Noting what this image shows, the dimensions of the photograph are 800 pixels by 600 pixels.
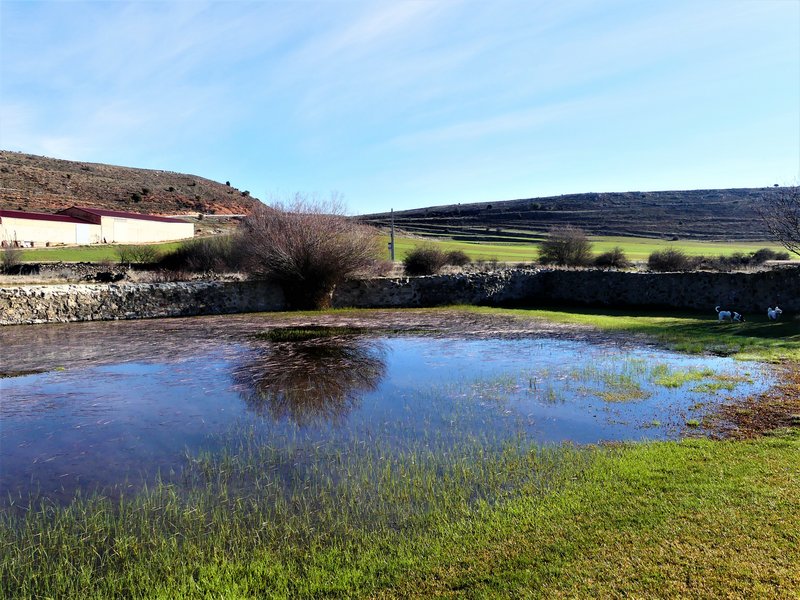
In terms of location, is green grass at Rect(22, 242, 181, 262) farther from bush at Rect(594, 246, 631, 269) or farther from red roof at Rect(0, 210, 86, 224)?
bush at Rect(594, 246, 631, 269)

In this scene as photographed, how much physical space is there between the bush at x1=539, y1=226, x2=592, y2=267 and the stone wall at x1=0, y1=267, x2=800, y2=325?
50.0 ft

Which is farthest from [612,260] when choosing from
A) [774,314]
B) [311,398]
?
[311,398]

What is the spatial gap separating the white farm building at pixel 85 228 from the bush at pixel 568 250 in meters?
43.7

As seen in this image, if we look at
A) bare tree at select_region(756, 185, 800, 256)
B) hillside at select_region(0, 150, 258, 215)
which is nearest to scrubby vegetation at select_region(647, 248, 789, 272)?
bare tree at select_region(756, 185, 800, 256)

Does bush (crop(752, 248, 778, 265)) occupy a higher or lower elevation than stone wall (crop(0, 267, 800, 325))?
higher

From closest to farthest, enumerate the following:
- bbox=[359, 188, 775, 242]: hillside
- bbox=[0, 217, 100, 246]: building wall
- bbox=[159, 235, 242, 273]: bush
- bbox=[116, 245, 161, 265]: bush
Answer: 1. bbox=[159, 235, 242, 273]: bush
2. bbox=[116, 245, 161, 265]: bush
3. bbox=[0, 217, 100, 246]: building wall
4. bbox=[359, 188, 775, 242]: hillside

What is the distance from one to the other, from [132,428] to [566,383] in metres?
8.21

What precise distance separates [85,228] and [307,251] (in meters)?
43.8

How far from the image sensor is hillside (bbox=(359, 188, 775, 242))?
86.9 metres

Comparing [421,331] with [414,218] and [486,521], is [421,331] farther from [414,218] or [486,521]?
Result: [414,218]

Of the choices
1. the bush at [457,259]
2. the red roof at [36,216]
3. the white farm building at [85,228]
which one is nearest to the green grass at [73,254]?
the white farm building at [85,228]

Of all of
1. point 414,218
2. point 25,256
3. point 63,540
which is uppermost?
point 414,218

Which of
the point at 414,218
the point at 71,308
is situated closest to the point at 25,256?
the point at 71,308

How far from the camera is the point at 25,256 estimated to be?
43500 mm
